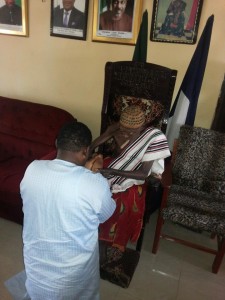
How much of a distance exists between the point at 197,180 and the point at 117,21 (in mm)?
1580

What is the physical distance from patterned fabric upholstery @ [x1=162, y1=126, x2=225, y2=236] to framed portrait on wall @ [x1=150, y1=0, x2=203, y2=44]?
79cm

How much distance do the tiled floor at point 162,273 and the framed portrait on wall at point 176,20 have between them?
178 cm

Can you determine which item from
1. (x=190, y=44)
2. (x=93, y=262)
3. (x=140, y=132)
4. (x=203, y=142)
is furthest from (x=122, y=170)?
(x=190, y=44)

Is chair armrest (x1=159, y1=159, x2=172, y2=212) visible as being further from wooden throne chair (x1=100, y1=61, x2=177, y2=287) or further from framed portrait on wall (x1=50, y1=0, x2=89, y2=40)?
framed portrait on wall (x1=50, y1=0, x2=89, y2=40)

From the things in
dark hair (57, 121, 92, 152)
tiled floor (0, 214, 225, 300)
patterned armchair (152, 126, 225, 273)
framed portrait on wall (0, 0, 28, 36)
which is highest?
framed portrait on wall (0, 0, 28, 36)

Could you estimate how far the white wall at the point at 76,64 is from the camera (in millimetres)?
2254

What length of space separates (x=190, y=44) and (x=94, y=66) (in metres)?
0.92

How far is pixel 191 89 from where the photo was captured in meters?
A: 2.29

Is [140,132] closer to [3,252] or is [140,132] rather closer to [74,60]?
[74,60]

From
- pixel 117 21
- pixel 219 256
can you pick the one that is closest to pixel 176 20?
pixel 117 21

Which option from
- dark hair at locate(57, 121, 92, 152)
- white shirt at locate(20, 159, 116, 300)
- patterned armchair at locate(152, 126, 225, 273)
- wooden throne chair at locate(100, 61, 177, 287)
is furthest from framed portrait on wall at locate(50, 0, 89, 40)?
white shirt at locate(20, 159, 116, 300)

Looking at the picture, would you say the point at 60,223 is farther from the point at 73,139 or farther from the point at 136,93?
the point at 136,93

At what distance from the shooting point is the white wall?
7.39 ft

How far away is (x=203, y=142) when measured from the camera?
2.17 meters
